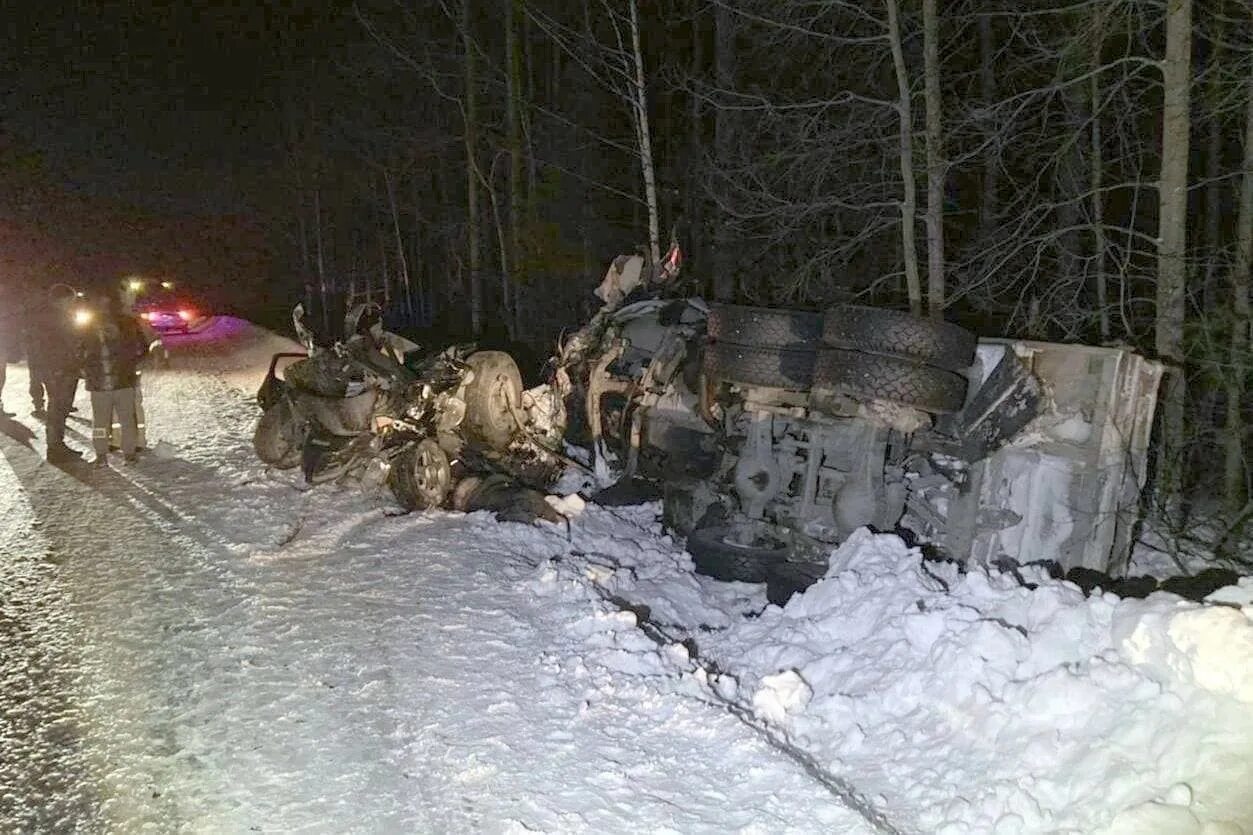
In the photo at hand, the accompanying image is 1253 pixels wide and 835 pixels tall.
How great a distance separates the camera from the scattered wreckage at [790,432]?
5074mm

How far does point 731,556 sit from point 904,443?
141 cm

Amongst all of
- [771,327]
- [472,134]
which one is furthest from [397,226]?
[771,327]

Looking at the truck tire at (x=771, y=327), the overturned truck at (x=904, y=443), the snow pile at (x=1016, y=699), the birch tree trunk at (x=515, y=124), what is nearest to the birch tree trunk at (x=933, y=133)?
the truck tire at (x=771, y=327)

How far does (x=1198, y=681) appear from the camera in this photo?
10.1 ft

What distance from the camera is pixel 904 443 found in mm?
5531

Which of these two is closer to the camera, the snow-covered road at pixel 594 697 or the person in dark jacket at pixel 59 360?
the snow-covered road at pixel 594 697

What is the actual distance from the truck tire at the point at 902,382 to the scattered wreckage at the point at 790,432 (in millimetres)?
13

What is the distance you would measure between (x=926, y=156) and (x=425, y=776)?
24.9 feet

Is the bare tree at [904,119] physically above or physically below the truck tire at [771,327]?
above

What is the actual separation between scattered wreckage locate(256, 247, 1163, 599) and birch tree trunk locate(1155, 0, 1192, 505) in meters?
1.95

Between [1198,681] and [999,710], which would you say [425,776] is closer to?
[999,710]

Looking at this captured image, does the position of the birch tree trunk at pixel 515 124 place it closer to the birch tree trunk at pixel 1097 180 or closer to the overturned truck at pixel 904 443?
the birch tree trunk at pixel 1097 180

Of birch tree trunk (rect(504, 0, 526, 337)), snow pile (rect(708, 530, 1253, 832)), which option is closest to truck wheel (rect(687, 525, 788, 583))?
snow pile (rect(708, 530, 1253, 832))

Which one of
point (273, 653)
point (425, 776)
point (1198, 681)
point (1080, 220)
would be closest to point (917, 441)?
point (1198, 681)
